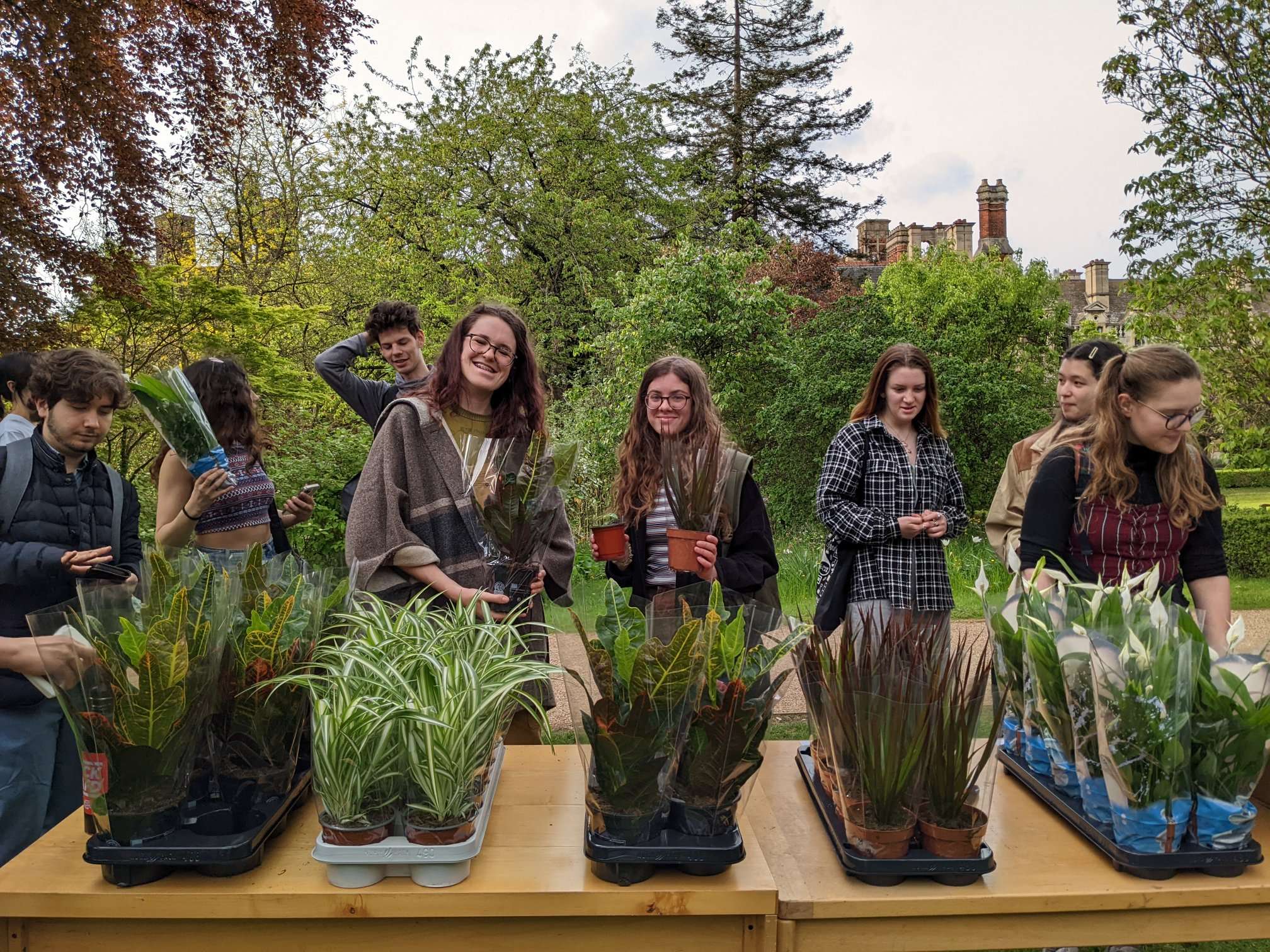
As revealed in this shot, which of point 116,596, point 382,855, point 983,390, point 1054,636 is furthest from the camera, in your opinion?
point 983,390

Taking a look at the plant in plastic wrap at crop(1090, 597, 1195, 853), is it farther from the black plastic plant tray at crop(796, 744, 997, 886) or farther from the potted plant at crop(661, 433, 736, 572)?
the potted plant at crop(661, 433, 736, 572)

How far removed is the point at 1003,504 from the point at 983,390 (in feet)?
23.9

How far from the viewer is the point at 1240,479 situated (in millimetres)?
25984

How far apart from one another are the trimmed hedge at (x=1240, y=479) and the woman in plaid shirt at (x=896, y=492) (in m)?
25.0

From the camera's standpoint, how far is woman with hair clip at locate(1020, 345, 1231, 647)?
2.66 meters

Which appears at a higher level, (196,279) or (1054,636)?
(196,279)

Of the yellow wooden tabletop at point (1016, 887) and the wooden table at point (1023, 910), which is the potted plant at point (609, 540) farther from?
the wooden table at point (1023, 910)

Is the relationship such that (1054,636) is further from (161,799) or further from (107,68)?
(107,68)

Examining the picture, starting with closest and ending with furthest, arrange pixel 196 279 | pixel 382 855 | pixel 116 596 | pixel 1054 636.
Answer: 1. pixel 382 855
2. pixel 116 596
3. pixel 1054 636
4. pixel 196 279

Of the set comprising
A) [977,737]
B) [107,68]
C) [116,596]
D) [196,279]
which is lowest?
[977,737]

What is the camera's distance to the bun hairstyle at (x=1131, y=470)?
104 inches

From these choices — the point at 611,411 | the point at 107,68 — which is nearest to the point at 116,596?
the point at 107,68

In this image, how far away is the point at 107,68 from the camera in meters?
6.66

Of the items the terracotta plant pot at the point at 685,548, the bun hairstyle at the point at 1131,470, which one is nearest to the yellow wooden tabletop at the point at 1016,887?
the terracotta plant pot at the point at 685,548
